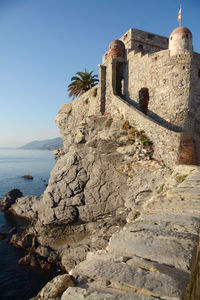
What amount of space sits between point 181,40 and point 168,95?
4.09m

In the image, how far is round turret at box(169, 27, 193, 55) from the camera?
1323 cm

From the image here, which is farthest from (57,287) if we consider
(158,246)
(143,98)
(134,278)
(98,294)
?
(143,98)

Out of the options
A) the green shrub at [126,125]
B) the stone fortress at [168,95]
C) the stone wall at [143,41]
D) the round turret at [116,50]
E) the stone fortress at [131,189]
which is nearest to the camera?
the stone fortress at [131,189]

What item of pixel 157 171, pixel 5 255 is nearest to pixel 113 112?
pixel 157 171

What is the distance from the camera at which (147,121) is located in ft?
41.3

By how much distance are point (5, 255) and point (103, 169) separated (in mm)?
11986

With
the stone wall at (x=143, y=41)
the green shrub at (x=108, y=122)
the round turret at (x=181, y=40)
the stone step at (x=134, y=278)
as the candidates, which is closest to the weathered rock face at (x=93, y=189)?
the green shrub at (x=108, y=122)

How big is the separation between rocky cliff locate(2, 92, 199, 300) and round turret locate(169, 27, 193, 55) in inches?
261

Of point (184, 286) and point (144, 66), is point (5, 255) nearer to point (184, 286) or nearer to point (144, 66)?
point (184, 286)

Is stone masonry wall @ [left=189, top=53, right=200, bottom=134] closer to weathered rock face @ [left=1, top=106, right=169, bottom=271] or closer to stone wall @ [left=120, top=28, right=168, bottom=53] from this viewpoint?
weathered rock face @ [left=1, top=106, right=169, bottom=271]

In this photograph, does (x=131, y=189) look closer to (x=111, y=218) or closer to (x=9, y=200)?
(x=111, y=218)

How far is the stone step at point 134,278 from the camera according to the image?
1.91m

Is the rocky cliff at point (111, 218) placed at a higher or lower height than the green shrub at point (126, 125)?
lower

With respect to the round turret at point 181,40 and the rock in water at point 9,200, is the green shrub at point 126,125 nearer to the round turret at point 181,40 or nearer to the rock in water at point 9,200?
the round turret at point 181,40
